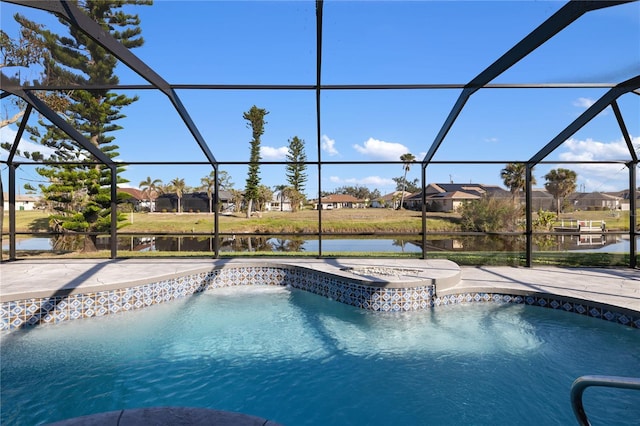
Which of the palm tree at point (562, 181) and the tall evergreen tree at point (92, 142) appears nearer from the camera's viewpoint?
the tall evergreen tree at point (92, 142)

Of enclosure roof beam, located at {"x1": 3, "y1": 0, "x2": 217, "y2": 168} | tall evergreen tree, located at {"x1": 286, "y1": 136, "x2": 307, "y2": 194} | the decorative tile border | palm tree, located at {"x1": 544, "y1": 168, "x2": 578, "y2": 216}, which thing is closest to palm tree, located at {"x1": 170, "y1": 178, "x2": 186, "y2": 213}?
tall evergreen tree, located at {"x1": 286, "y1": 136, "x2": 307, "y2": 194}

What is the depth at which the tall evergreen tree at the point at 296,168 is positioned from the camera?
86.0ft

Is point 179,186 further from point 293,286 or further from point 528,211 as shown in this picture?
point 528,211

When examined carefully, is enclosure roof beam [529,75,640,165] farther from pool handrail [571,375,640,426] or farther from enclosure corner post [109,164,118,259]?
enclosure corner post [109,164,118,259]

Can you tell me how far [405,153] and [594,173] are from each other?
2026 cm

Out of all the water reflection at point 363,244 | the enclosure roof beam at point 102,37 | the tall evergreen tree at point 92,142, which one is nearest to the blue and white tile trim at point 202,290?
the enclosure roof beam at point 102,37

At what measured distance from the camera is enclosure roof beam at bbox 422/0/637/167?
108 inches

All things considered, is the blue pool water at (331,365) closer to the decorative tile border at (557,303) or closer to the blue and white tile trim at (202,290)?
the decorative tile border at (557,303)

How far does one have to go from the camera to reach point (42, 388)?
9.40ft

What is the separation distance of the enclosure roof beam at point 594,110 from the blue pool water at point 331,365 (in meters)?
2.79

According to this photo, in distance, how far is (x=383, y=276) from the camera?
504 centimetres

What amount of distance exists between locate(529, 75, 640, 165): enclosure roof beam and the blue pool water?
2.79 m

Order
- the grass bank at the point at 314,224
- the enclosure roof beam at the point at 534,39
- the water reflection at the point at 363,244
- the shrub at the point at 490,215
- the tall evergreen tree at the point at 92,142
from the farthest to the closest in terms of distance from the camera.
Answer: the grass bank at the point at 314,224 < the shrub at the point at 490,215 < the water reflection at the point at 363,244 < the tall evergreen tree at the point at 92,142 < the enclosure roof beam at the point at 534,39

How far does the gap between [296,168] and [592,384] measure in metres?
25.2
